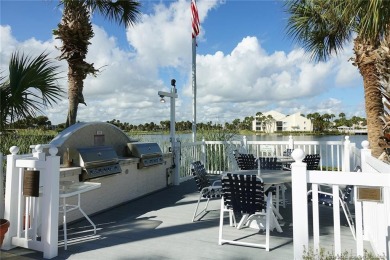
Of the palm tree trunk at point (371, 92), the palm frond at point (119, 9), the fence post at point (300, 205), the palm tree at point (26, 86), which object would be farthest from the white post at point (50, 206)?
the palm tree trunk at point (371, 92)

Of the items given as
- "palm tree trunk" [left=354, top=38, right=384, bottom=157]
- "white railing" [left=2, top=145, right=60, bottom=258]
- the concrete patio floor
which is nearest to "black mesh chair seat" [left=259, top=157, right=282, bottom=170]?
the concrete patio floor

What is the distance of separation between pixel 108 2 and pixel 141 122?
13.0 ft

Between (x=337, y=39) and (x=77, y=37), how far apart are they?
6834 mm

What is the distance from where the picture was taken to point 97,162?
16.2 feet

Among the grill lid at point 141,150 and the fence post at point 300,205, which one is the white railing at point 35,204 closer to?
the fence post at point 300,205

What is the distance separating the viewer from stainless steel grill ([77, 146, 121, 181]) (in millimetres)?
4711

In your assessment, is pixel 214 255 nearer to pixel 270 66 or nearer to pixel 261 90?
pixel 270 66

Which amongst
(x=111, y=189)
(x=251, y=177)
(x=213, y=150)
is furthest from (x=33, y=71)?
(x=213, y=150)

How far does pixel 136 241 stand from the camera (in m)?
3.71

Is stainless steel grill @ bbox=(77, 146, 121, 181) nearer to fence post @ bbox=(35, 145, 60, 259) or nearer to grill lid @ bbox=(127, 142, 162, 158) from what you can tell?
grill lid @ bbox=(127, 142, 162, 158)

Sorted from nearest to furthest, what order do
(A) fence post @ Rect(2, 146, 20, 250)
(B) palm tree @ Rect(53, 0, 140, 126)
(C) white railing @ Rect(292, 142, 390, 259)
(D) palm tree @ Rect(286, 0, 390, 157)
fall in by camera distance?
(C) white railing @ Rect(292, 142, 390, 259) < (A) fence post @ Rect(2, 146, 20, 250) < (D) palm tree @ Rect(286, 0, 390, 157) < (B) palm tree @ Rect(53, 0, 140, 126)

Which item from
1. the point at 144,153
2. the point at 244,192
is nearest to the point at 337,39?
the point at 144,153

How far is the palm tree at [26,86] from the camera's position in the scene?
383 cm

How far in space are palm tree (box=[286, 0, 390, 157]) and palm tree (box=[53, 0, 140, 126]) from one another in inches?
182
